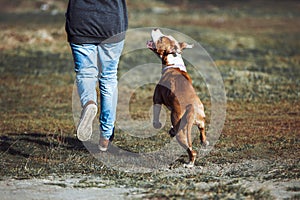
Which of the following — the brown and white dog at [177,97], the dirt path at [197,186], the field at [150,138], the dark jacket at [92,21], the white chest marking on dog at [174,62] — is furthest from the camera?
the dark jacket at [92,21]

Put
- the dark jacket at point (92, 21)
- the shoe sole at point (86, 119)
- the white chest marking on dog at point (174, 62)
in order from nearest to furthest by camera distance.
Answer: the shoe sole at point (86, 119) → the white chest marking on dog at point (174, 62) → the dark jacket at point (92, 21)

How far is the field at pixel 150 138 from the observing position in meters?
5.41

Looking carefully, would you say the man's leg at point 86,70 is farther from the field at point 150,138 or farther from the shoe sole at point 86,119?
the field at point 150,138

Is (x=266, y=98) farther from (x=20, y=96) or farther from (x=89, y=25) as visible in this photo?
(x=89, y=25)

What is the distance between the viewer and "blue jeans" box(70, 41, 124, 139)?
680 cm

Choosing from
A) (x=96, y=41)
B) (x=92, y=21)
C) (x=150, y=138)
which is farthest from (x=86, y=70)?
(x=150, y=138)

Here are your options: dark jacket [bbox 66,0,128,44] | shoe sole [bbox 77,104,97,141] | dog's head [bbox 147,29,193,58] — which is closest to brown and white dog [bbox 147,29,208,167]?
dog's head [bbox 147,29,193,58]

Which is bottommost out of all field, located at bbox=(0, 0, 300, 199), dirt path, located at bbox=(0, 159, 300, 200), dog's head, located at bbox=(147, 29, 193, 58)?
field, located at bbox=(0, 0, 300, 199)

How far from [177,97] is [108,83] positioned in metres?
1.13

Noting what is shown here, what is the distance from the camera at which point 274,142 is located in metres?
7.73

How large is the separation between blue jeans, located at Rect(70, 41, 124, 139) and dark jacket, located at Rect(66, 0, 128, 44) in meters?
0.09

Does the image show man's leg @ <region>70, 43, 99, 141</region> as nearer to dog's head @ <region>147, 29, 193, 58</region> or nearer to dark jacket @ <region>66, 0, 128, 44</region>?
dark jacket @ <region>66, 0, 128, 44</region>

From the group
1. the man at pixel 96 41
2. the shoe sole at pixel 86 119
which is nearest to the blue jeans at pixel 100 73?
the man at pixel 96 41

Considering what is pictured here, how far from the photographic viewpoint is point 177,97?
6086mm
